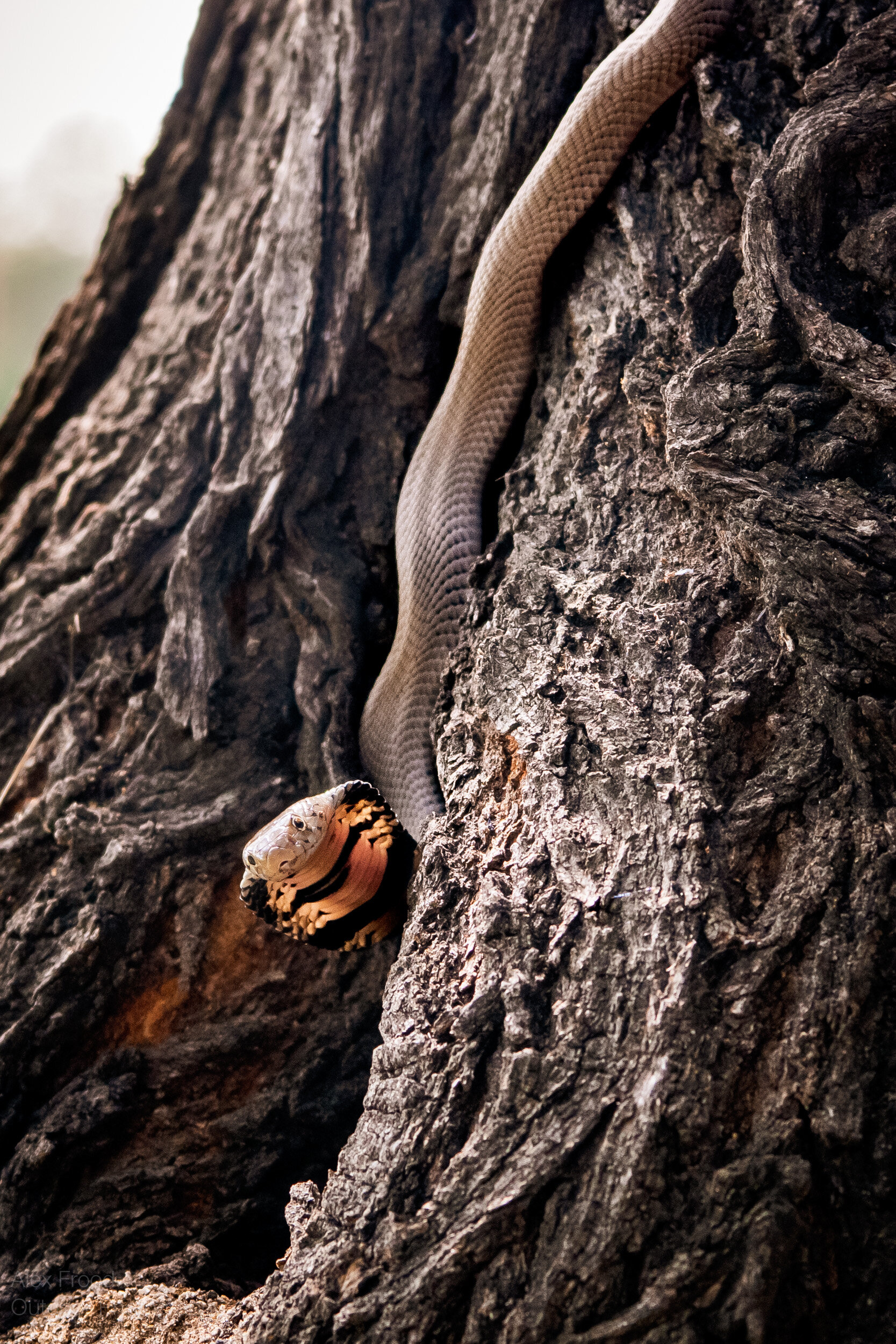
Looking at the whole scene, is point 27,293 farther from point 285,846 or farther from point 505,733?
point 505,733

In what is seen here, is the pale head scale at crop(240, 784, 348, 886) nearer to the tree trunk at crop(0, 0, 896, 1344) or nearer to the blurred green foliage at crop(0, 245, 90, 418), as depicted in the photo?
the tree trunk at crop(0, 0, 896, 1344)

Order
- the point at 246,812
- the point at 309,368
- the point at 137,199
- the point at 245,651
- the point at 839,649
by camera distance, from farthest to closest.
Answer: the point at 137,199, the point at 309,368, the point at 245,651, the point at 246,812, the point at 839,649

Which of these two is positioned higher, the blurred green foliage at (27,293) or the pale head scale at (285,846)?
the blurred green foliage at (27,293)

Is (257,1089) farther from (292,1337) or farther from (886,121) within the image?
(886,121)

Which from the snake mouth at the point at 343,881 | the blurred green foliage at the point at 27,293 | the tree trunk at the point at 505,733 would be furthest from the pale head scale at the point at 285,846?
the blurred green foliage at the point at 27,293

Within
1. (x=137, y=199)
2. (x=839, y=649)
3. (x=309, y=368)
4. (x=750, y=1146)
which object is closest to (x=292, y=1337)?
(x=750, y=1146)

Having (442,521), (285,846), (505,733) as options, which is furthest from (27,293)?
(505,733)

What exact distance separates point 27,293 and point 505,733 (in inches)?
246

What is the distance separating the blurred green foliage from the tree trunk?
3338 mm

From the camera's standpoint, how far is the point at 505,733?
1.57 meters

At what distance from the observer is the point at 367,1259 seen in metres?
1.16

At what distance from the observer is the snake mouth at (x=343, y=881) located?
1711 millimetres

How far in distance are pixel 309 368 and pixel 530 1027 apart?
2.12 metres

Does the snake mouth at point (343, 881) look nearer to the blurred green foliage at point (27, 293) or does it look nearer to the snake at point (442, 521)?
the snake at point (442, 521)
